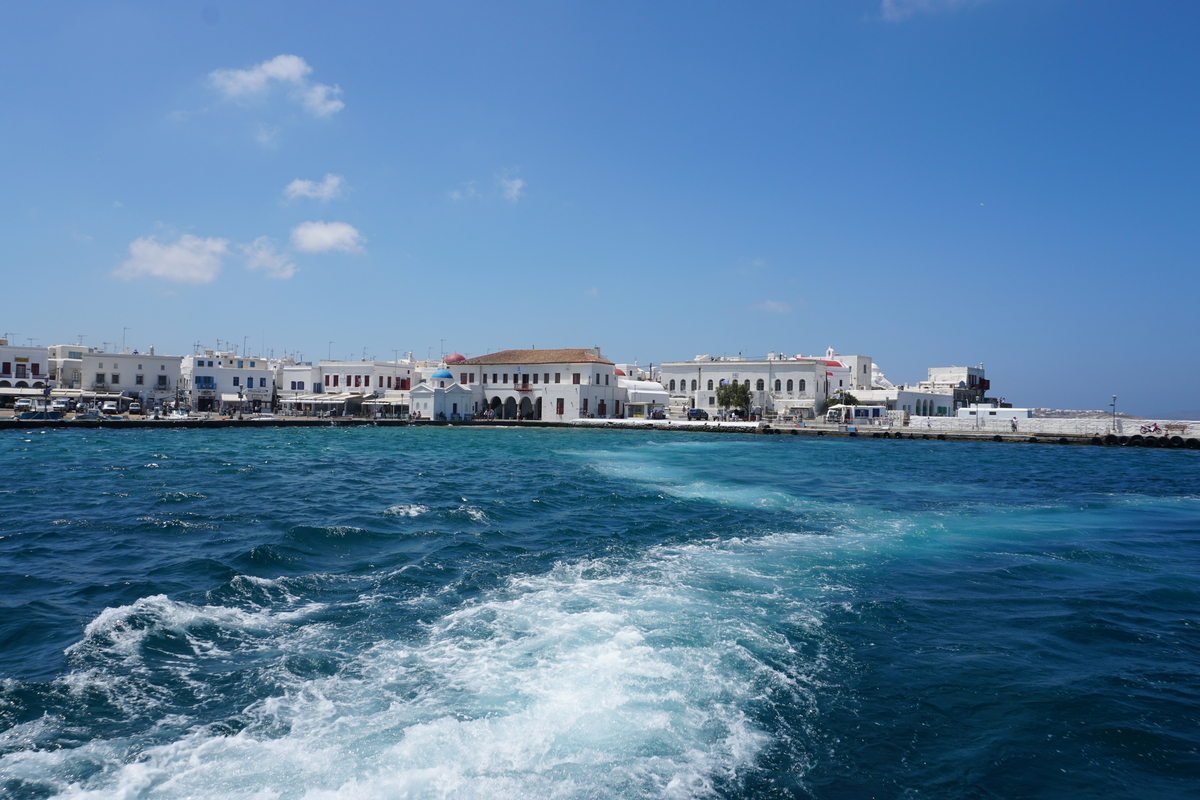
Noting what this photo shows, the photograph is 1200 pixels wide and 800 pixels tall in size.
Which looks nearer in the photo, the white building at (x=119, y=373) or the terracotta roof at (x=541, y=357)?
the white building at (x=119, y=373)

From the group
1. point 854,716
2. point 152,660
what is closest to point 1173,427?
point 854,716

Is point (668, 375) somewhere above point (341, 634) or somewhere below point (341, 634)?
above

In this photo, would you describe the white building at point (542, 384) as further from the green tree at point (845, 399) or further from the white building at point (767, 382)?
the green tree at point (845, 399)

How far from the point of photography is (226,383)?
195ft

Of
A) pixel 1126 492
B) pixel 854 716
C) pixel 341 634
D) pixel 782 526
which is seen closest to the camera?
pixel 854 716

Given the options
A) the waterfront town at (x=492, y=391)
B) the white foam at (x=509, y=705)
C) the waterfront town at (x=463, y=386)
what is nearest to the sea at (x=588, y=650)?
the white foam at (x=509, y=705)

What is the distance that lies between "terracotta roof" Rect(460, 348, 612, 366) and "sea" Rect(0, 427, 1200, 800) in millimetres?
41510

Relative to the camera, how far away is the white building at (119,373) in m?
54.7

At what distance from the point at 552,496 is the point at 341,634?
10.9m

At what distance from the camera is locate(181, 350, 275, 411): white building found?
5788 centimetres

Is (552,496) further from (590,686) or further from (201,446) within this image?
(201,446)

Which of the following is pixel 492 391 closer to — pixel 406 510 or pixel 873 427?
pixel 873 427

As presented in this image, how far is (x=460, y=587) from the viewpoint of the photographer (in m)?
9.98

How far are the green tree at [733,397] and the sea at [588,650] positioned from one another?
1575 inches
